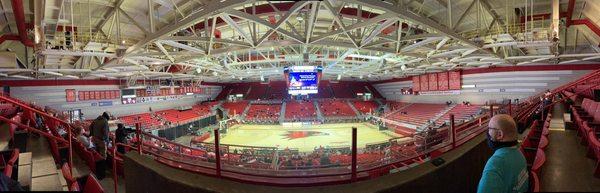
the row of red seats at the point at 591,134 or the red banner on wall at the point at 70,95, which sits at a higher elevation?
the red banner on wall at the point at 70,95

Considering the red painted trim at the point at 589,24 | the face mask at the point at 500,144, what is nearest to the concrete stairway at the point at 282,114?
the red painted trim at the point at 589,24

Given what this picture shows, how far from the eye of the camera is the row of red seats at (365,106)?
39.2 m

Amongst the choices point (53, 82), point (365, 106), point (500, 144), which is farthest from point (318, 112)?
point (500, 144)

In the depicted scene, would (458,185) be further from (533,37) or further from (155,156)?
(533,37)

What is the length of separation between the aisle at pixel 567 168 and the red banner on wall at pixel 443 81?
26.3 meters

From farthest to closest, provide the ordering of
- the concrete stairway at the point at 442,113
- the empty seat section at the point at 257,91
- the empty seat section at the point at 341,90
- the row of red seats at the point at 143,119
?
the empty seat section at the point at 341,90
the empty seat section at the point at 257,91
the concrete stairway at the point at 442,113
the row of red seats at the point at 143,119

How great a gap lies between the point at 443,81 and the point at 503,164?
100 feet

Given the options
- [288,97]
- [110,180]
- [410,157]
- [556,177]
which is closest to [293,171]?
[410,157]

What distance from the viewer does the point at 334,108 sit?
1550 inches

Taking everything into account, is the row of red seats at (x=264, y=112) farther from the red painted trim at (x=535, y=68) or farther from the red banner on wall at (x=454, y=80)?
the red painted trim at (x=535, y=68)

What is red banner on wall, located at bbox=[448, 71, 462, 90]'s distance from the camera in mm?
27234

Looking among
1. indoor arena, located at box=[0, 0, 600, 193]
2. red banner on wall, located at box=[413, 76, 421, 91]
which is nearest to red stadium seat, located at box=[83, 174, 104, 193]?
indoor arena, located at box=[0, 0, 600, 193]

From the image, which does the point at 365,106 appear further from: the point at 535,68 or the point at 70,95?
the point at 70,95

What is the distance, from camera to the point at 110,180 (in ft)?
18.1
